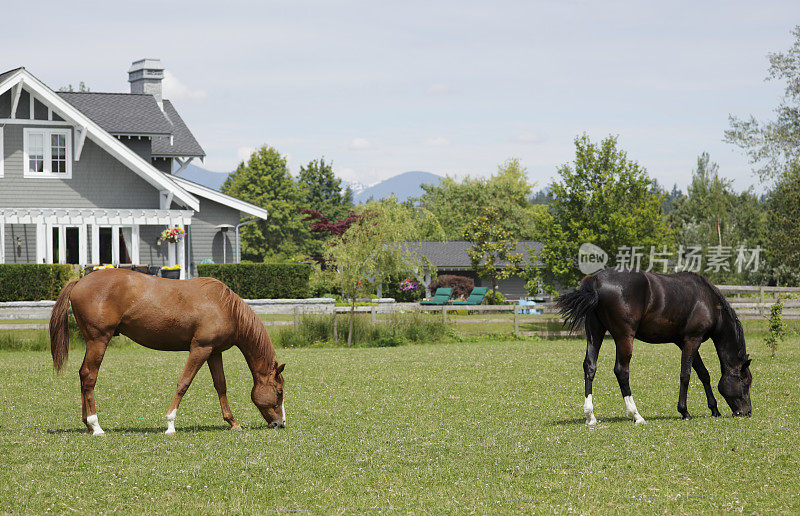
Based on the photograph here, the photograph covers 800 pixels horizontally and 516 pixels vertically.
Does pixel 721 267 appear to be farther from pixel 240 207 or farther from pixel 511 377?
pixel 511 377

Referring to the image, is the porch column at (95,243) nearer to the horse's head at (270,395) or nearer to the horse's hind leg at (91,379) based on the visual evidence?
the horse's hind leg at (91,379)

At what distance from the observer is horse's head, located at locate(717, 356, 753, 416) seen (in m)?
12.2

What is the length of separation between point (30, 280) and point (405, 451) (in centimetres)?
2449

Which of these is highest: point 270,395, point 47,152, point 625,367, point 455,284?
point 47,152

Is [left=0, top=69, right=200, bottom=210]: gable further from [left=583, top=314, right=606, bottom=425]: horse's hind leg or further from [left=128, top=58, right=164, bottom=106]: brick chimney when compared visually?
[left=583, top=314, right=606, bottom=425]: horse's hind leg

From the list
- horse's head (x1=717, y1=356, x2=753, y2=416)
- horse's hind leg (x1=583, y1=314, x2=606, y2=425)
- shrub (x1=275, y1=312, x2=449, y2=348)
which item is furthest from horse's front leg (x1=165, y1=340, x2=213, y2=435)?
shrub (x1=275, y1=312, x2=449, y2=348)

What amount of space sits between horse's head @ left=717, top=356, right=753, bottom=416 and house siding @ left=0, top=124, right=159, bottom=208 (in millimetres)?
28139

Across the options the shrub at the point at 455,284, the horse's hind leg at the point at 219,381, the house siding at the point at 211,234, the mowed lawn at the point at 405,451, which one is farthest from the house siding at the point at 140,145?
the horse's hind leg at the point at 219,381

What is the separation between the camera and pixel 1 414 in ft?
43.5

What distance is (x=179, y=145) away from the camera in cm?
4050

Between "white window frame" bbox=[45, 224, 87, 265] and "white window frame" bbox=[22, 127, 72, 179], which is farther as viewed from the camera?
"white window frame" bbox=[22, 127, 72, 179]

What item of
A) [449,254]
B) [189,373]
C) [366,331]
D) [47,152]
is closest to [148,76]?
[47,152]

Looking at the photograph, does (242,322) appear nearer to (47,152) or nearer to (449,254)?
(47,152)

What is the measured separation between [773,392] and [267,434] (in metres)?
9.82
